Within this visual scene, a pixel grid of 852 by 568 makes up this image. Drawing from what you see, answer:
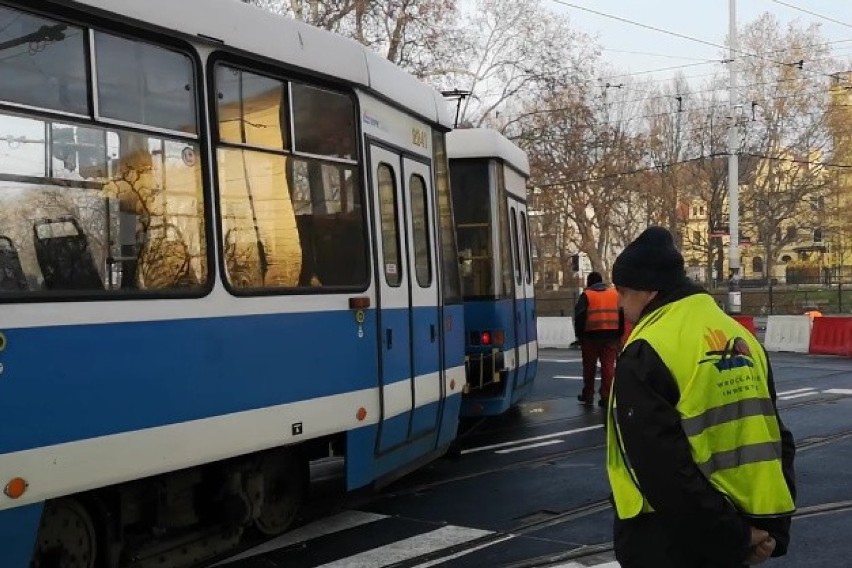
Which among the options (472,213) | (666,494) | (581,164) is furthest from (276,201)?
(581,164)

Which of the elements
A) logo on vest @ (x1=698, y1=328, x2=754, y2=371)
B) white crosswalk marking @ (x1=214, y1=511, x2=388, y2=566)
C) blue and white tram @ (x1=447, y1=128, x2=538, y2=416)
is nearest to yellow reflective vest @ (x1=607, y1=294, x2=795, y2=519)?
logo on vest @ (x1=698, y1=328, x2=754, y2=371)

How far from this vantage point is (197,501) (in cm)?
570

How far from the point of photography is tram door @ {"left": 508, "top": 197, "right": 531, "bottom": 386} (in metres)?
11.3

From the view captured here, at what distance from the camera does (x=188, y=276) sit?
200 inches

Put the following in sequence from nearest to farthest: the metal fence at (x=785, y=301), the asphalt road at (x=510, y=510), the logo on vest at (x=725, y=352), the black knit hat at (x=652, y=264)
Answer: the logo on vest at (x=725, y=352)
the black knit hat at (x=652, y=264)
the asphalt road at (x=510, y=510)
the metal fence at (x=785, y=301)

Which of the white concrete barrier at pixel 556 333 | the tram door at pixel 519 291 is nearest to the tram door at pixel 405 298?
the tram door at pixel 519 291

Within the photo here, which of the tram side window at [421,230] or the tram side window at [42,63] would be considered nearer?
the tram side window at [42,63]

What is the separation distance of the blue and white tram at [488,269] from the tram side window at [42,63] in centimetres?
641

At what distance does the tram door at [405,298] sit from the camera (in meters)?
6.91

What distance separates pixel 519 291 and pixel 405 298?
4.69m

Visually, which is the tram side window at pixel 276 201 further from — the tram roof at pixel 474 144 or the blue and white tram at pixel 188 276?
the tram roof at pixel 474 144

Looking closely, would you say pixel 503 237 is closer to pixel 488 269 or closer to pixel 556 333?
pixel 488 269

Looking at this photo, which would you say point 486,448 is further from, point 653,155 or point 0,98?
point 653,155

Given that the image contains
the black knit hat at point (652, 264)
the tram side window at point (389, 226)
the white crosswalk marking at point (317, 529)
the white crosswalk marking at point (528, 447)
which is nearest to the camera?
the black knit hat at point (652, 264)
